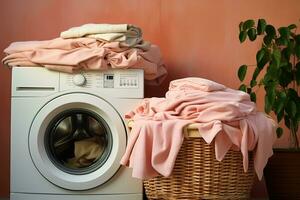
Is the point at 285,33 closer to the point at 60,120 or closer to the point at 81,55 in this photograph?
the point at 81,55

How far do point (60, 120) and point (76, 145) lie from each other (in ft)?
0.48

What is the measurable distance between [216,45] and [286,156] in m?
0.76

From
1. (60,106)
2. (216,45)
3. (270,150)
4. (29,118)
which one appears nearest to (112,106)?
(60,106)

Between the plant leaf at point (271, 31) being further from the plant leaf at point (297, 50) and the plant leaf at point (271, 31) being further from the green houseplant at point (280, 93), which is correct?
the plant leaf at point (297, 50)

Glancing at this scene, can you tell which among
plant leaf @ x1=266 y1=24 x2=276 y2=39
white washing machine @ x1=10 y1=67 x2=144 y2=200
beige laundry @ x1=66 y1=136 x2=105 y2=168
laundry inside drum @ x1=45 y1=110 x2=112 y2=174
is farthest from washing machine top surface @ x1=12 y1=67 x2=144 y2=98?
plant leaf @ x1=266 y1=24 x2=276 y2=39

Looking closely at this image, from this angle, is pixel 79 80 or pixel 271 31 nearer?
pixel 79 80

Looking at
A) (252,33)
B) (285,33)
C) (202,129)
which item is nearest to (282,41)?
(285,33)

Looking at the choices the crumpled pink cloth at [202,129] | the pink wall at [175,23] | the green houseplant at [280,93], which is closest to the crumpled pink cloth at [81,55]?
the crumpled pink cloth at [202,129]

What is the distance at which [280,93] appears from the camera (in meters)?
1.98

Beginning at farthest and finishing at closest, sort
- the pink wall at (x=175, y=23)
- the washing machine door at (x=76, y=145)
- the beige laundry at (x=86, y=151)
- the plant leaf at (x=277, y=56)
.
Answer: the pink wall at (x=175, y=23), the plant leaf at (x=277, y=56), the beige laundry at (x=86, y=151), the washing machine door at (x=76, y=145)

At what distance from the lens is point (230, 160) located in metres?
1.55

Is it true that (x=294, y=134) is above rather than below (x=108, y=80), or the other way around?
below

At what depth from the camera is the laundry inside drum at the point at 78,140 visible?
6.03 ft

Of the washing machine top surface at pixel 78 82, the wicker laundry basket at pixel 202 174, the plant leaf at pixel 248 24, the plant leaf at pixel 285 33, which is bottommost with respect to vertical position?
the wicker laundry basket at pixel 202 174
